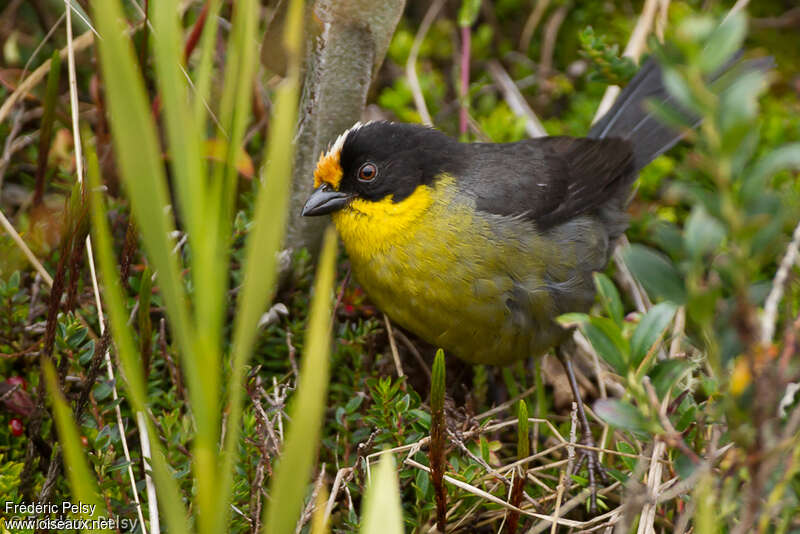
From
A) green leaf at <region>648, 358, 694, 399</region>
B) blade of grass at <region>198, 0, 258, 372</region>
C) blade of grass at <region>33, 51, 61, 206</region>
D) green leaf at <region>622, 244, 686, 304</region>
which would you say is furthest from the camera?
blade of grass at <region>33, 51, 61, 206</region>

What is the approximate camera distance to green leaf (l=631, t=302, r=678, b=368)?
1.55 m

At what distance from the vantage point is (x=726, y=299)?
1.58m

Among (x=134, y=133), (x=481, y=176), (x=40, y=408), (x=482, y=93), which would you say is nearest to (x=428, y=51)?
(x=482, y=93)

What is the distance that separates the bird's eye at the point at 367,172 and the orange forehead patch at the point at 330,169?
0.09 m

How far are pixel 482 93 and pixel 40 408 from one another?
313 centimetres

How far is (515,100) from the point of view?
448 cm

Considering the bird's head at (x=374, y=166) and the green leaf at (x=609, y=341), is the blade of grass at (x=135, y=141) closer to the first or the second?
the green leaf at (x=609, y=341)

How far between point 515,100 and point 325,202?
1677 millimetres

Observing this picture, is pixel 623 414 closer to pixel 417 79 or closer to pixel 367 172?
pixel 367 172

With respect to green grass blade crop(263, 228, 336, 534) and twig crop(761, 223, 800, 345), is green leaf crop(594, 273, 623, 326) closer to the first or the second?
twig crop(761, 223, 800, 345)

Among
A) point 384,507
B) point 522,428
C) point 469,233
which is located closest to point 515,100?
point 469,233

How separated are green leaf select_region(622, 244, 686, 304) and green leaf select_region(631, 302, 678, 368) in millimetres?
76

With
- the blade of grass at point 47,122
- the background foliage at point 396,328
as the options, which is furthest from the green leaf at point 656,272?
the blade of grass at point 47,122

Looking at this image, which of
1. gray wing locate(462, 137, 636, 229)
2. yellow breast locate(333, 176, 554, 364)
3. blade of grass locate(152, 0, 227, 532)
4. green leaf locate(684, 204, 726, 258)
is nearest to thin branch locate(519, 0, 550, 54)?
gray wing locate(462, 137, 636, 229)
